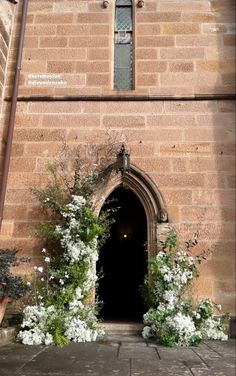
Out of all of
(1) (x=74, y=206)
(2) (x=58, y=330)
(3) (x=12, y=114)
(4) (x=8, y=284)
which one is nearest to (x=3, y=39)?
(3) (x=12, y=114)

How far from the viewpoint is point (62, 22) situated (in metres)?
6.41

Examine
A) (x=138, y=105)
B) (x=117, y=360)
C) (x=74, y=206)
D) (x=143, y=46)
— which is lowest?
(x=117, y=360)

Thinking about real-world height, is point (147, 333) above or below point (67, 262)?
below

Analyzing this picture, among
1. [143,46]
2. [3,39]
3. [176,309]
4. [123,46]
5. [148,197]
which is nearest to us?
[176,309]

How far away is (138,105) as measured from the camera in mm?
5867

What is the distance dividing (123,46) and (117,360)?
5120mm

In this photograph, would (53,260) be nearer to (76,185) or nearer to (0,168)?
(76,185)

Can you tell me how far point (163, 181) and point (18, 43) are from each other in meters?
3.41

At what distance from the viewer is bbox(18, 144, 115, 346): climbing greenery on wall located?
425 cm

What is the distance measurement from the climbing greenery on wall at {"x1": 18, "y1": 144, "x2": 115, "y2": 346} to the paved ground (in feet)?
→ 1.01

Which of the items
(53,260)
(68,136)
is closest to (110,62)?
(68,136)

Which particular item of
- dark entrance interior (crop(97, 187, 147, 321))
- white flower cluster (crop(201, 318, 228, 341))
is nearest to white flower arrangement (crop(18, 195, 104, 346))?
white flower cluster (crop(201, 318, 228, 341))

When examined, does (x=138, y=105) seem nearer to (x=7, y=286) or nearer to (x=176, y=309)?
(x=176, y=309)

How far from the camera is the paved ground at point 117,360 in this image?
2676 mm
